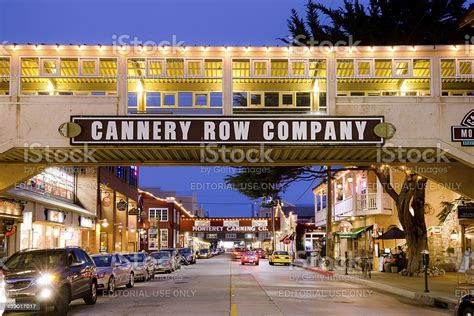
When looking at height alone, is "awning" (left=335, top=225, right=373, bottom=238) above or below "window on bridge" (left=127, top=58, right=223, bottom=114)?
below

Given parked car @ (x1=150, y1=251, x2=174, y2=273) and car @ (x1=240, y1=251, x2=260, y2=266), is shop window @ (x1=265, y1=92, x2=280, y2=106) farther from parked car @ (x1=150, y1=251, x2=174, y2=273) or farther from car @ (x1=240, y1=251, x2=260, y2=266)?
car @ (x1=240, y1=251, x2=260, y2=266)

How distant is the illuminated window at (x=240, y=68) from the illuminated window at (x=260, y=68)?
24 centimetres

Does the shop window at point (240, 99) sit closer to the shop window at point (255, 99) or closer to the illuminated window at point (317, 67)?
the shop window at point (255, 99)

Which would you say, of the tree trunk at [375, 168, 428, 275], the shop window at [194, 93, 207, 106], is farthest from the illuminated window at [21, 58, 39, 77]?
the tree trunk at [375, 168, 428, 275]

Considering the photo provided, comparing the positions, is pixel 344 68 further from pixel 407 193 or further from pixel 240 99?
pixel 407 193

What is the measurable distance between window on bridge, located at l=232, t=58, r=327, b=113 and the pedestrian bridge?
0.05 m

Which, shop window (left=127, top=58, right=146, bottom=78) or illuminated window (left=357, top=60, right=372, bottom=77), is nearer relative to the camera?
shop window (left=127, top=58, right=146, bottom=78)

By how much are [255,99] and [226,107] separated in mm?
4807

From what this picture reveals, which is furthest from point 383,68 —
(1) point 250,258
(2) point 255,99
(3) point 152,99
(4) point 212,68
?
(1) point 250,258

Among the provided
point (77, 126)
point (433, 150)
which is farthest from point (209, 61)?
point (433, 150)

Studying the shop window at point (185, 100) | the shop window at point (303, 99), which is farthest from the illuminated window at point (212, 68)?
the shop window at point (303, 99)

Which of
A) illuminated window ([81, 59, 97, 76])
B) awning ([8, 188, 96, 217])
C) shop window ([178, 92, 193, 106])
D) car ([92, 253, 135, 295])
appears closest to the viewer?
illuminated window ([81, 59, 97, 76])

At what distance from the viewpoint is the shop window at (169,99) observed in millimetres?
22641

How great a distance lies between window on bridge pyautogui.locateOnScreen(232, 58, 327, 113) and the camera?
21.3 meters
